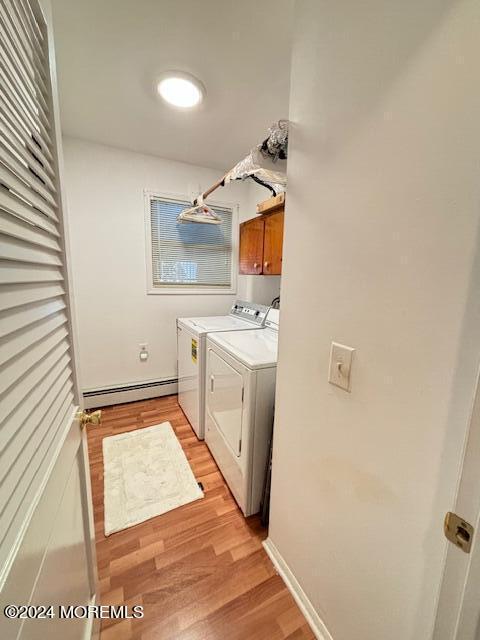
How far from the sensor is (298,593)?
1.13m

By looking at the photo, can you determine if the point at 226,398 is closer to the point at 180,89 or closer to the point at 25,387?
the point at 25,387

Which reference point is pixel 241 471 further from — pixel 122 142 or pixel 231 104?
pixel 122 142

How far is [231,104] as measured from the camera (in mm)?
1748

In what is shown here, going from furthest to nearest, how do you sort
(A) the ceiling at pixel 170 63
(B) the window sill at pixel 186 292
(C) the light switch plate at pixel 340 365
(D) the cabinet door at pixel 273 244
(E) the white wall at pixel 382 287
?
(B) the window sill at pixel 186 292 → (D) the cabinet door at pixel 273 244 → (A) the ceiling at pixel 170 63 → (C) the light switch plate at pixel 340 365 → (E) the white wall at pixel 382 287

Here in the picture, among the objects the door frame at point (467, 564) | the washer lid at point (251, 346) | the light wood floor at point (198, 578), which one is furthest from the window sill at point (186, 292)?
the door frame at point (467, 564)

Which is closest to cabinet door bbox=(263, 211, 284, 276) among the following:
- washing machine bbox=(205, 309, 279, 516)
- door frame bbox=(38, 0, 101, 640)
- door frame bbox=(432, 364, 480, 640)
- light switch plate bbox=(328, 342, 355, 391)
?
washing machine bbox=(205, 309, 279, 516)

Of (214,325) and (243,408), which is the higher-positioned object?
(214,325)

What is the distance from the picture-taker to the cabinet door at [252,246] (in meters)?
2.30

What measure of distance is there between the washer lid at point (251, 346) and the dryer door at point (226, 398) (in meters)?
0.11

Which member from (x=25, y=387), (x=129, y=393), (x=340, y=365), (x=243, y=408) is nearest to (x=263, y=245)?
(x=243, y=408)

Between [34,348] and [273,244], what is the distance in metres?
1.85

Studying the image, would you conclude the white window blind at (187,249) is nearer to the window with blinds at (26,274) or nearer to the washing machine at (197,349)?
the washing machine at (197,349)

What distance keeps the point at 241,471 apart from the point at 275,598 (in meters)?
0.54

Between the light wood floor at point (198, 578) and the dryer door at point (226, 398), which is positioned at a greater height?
the dryer door at point (226, 398)
